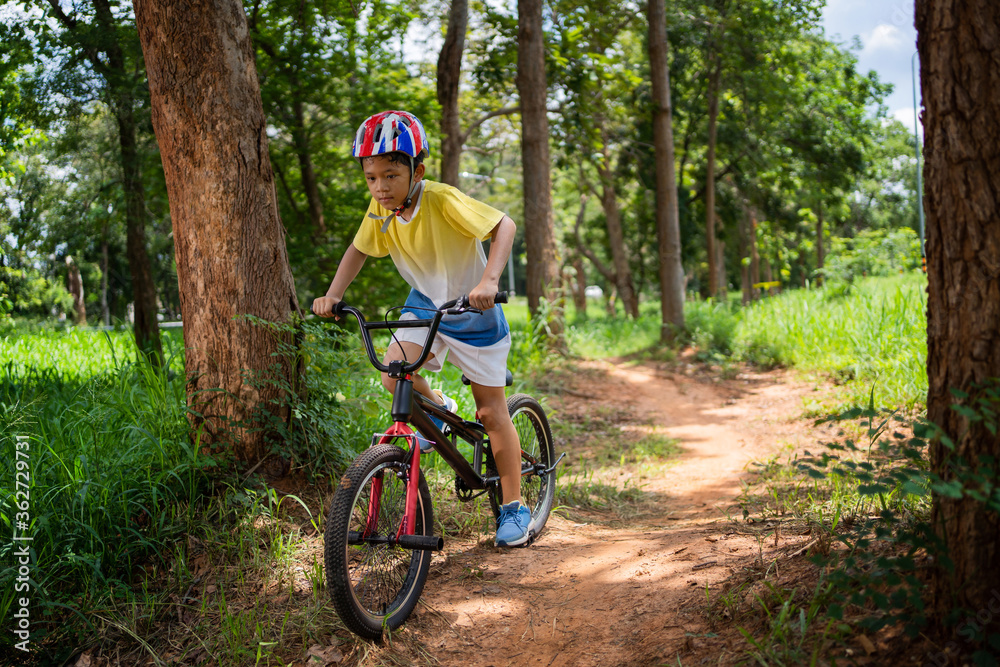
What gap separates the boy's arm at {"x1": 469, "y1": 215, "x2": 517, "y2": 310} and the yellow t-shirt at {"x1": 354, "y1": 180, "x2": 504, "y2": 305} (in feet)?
0.16

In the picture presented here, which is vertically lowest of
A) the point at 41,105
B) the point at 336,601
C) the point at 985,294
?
the point at 336,601

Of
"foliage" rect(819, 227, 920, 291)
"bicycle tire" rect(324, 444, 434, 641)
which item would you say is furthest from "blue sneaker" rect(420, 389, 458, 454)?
"foliage" rect(819, 227, 920, 291)

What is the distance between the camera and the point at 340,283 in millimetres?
3201

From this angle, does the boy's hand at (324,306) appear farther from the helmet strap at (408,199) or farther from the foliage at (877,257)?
the foliage at (877,257)

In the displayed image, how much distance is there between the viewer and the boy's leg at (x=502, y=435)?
11.1 feet

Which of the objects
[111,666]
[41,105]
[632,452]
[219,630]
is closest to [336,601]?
[219,630]

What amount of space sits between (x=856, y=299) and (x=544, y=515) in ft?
25.2

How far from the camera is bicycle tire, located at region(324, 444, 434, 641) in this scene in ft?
8.09

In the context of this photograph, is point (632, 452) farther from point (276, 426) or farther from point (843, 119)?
point (843, 119)

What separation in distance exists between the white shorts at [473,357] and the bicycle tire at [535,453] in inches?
24.2

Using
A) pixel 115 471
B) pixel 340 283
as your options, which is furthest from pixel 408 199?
pixel 115 471

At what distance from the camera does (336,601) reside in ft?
8.02

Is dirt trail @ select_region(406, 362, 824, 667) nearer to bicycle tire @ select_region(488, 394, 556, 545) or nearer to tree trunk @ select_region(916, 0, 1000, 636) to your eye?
bicycle tire @ select_region(488, 394, 556, 545)

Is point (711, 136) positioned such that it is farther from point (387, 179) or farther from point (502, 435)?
point (387, 179)
